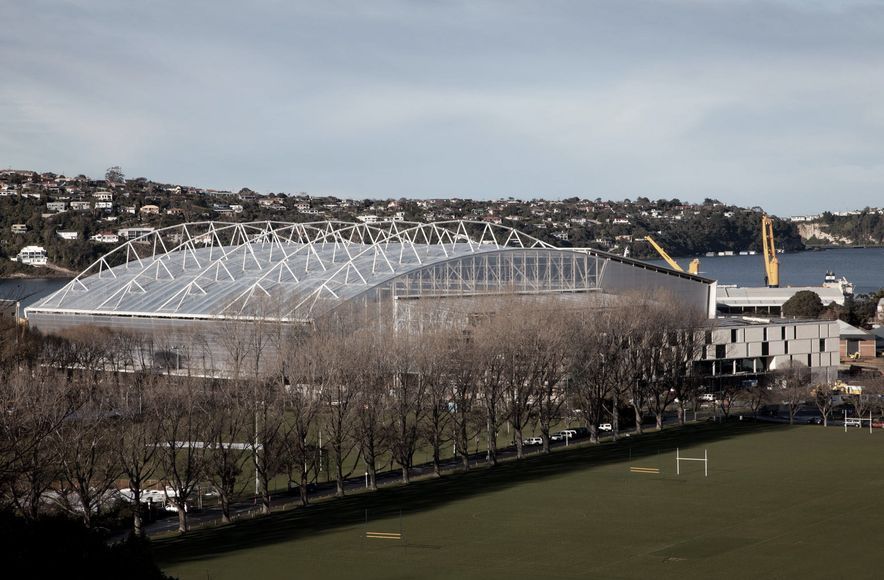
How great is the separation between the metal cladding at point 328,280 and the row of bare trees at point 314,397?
145 inches

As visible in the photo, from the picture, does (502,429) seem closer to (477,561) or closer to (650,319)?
(650,319)

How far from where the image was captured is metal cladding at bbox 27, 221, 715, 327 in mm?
74938

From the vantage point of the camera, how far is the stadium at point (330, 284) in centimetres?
7412

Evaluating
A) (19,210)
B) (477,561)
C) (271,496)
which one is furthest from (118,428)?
(19,210)

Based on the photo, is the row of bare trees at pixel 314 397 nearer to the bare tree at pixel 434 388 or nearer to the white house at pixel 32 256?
the bare tree at pixel 434 388

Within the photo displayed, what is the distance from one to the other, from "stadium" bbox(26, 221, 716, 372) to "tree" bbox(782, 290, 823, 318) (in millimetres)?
33875

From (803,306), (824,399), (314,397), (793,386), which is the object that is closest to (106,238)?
(803,306)

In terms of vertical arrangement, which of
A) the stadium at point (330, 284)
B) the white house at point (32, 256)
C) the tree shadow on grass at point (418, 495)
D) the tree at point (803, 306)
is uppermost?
the white house at point (32, 256)

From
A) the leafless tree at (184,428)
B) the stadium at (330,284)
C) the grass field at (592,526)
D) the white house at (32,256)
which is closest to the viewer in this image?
the grass field at (592,526)

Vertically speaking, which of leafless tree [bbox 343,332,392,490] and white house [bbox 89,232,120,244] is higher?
white house [bbox 89,232,120,244]

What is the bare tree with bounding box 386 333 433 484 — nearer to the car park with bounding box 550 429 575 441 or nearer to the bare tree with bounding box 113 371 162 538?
the bare tree with bounding box 113 371 162 538

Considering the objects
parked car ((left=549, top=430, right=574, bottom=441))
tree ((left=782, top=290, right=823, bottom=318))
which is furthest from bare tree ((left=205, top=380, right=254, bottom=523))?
tree ((left=782, top=290, right=823, bottom=318))

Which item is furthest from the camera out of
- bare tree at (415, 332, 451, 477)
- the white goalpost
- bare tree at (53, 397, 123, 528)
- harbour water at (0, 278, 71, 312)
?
harbour water at (0, 278, 71, 312)

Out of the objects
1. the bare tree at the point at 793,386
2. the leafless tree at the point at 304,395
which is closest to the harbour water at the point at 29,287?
the leafless tree at the point at 304,395
